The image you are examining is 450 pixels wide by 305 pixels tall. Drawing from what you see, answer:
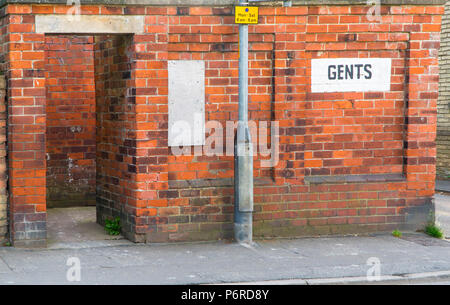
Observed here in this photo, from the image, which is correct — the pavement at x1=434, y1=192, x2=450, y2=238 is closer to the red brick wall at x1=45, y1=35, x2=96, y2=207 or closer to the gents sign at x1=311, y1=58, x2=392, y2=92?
the gents sign at x1=311, y1=58, x2=392, y2=92

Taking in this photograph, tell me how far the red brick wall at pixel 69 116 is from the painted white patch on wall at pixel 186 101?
3.39 meters

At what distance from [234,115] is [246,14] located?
1329 mm

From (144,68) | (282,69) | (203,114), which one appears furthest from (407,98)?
(144,68)

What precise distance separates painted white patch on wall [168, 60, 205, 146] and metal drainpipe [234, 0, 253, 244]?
1.83 feet

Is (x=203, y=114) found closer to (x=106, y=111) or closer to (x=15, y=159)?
(x=106, y=111)

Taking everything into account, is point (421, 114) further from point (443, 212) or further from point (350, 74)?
point (443, 212)

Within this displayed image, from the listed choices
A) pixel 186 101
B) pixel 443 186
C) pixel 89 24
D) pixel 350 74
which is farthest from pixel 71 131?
pixel 443 186

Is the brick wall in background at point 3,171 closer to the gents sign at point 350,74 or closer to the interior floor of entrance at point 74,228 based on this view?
the interior floor of entrance at point 74,228

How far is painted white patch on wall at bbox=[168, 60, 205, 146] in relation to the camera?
31.2 feet

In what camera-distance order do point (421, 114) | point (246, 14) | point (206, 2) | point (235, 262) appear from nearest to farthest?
point (235, 262) → point (246, 14) → point (206, 2) → point (421, 114)

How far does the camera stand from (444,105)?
56.3 feet

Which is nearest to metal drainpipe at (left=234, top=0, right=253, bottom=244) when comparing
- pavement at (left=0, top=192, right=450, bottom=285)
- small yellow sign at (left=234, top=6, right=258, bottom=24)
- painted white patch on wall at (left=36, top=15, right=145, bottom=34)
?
small yellow sign at (left=234, top=6, right=258, bottom=24)

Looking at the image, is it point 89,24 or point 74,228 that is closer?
point 89,24

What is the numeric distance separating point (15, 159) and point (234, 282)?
324 cm
